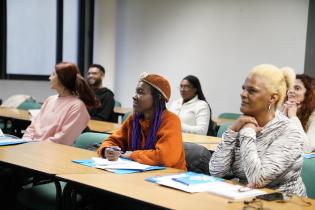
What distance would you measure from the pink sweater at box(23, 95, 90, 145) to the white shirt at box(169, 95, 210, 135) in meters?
1.44

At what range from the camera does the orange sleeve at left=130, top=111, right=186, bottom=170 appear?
2.38 meters

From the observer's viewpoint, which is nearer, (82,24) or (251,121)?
(251,121)

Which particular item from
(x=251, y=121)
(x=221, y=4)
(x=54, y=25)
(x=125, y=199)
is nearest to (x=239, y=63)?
(x=221, y=4)

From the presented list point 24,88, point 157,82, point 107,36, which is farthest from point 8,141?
point 107,36

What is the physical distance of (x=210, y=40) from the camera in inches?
256

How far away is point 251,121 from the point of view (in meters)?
2.06

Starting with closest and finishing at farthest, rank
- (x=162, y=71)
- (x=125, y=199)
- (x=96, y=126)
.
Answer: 1. (x=125, y=199)
2. (x=96, y=126)
3. (x=162, y=71)

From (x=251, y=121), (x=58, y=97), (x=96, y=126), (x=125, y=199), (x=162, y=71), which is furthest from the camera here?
(x=162, y=71)

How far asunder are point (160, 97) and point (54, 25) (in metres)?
5.07

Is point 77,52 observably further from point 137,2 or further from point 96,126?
point 96,126

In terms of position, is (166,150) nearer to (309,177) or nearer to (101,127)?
(309,177)

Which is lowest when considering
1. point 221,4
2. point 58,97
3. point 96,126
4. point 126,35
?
point 96,126

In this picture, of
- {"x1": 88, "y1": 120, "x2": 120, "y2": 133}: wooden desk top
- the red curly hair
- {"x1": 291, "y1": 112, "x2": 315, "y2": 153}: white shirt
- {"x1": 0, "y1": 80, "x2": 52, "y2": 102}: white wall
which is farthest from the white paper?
{"x1": 0, "y1": 80, "x2": 52, "y2": 102}: white wall

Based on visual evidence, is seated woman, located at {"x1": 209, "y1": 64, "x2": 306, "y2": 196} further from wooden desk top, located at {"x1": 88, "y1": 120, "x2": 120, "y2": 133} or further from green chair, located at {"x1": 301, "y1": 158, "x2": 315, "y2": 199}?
wooden desk top, located at {"x1": 88, "y1": 120, "x2": 120, "y2": 133}
